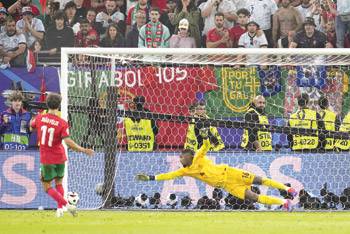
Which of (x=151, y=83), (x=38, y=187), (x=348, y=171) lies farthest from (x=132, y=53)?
(x=348, y=171)

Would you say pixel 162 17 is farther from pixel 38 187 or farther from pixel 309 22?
pixel 38 187

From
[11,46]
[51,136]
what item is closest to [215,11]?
[11,46]

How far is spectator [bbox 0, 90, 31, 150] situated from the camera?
1895 centimetres

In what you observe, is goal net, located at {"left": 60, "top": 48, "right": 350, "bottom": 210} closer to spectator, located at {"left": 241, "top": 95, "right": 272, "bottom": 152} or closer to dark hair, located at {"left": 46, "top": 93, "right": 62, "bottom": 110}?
spectator, located at {"left": 241, "top": 95, "right": 272, "bottom": 152}

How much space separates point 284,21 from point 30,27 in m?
5.47

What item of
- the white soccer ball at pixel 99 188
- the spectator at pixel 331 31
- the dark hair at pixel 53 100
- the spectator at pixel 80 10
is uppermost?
the spectator at pixel 80 10

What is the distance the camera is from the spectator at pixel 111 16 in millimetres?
21375

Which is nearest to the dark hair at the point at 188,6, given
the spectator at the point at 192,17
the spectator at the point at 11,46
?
the spectator at the point at 192,17

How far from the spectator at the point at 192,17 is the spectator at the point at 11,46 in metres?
3.24

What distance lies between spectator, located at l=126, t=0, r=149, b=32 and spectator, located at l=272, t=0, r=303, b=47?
272 centimetres

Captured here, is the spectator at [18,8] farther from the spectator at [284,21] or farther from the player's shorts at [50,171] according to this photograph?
the player's shorts at [50,171]

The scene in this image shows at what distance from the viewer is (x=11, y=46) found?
2097 cm

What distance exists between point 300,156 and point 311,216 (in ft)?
8.34

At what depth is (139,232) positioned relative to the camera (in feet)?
39.3
